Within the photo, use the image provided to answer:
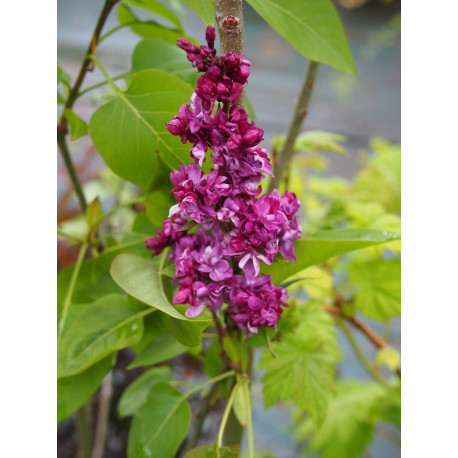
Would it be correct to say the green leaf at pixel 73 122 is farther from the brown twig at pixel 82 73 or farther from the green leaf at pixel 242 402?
the green leaf at pixel 242 402

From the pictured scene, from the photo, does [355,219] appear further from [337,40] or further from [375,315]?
[337,40]

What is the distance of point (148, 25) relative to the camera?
39 cm

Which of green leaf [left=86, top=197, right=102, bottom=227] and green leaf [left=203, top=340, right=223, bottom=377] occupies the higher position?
green leaf [left=86, top=197, right=102, bottom=227]

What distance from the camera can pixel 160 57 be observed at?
13.0 inches

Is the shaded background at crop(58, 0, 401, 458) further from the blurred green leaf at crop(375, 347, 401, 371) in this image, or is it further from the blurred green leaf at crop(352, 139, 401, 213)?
the blurred green leaf at crop(375, 347, 401, 371)

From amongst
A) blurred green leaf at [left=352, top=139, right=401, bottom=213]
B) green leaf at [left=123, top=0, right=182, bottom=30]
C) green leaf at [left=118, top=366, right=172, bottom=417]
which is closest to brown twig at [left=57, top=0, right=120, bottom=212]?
green leaf at [left=123, top=0, right=182, bottom=30]

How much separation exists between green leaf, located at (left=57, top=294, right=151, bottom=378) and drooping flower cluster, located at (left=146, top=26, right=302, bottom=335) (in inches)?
2.9

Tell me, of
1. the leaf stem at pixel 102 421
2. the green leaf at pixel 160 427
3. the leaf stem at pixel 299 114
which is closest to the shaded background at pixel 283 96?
the leaf stem at pixel 102 421

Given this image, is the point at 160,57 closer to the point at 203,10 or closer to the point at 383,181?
the point at 203,10

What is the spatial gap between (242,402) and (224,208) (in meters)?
0.14

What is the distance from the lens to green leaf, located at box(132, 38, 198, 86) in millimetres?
311

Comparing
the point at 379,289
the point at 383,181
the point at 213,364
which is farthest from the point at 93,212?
the point at 383,181

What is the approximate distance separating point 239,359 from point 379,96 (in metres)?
1.27

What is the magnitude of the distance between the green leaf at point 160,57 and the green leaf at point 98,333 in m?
0.16
